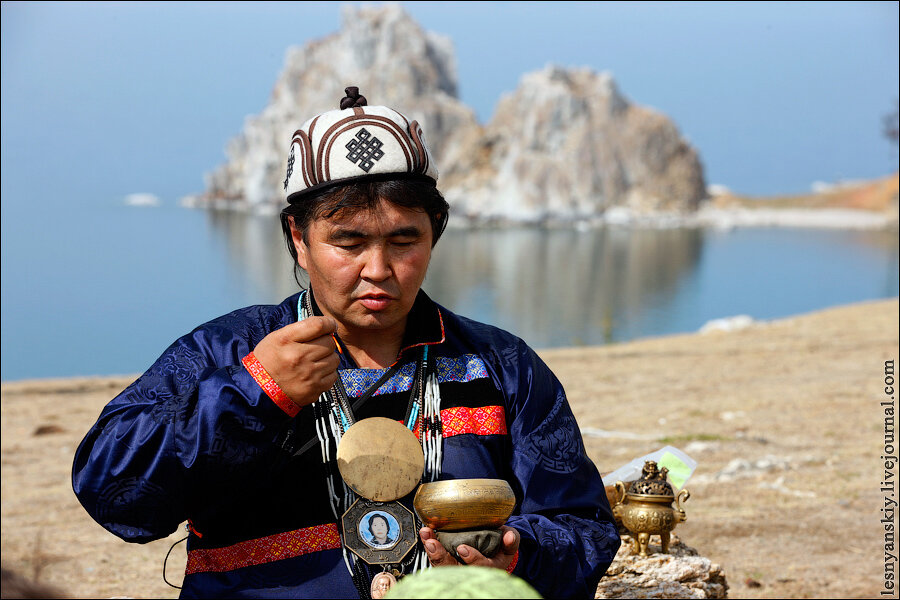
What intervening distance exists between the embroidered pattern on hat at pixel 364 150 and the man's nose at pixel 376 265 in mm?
171

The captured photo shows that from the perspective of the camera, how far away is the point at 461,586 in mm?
784

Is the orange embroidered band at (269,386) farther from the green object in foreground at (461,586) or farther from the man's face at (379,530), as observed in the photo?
the green object in foreground at (461,586)

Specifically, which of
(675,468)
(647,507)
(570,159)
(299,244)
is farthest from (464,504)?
(570,159)

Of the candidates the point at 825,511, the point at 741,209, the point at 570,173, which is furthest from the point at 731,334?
the point at 741,209

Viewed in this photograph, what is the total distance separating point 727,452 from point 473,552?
21.1ft

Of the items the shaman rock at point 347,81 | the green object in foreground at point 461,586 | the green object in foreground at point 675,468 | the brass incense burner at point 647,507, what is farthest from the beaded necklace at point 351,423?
the shaman rock at point 347,81

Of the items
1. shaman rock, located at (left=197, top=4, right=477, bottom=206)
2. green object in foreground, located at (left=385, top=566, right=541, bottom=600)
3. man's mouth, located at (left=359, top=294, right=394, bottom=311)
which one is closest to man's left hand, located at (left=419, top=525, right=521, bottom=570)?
man's mouth, located at (left=359, top=294, right=394, bottom=311)

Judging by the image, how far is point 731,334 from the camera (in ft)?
51.4

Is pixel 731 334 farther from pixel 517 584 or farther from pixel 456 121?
pixel 456 121

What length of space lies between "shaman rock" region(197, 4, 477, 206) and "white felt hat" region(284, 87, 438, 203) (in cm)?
9745

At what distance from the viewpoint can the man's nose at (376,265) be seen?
1.93m

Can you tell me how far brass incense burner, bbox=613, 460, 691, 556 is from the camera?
3.75 metres

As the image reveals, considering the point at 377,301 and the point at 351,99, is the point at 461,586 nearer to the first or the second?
the point at 377,301

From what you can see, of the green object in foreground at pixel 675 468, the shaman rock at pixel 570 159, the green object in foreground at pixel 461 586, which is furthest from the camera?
the shaman rock at pixel 570 159
